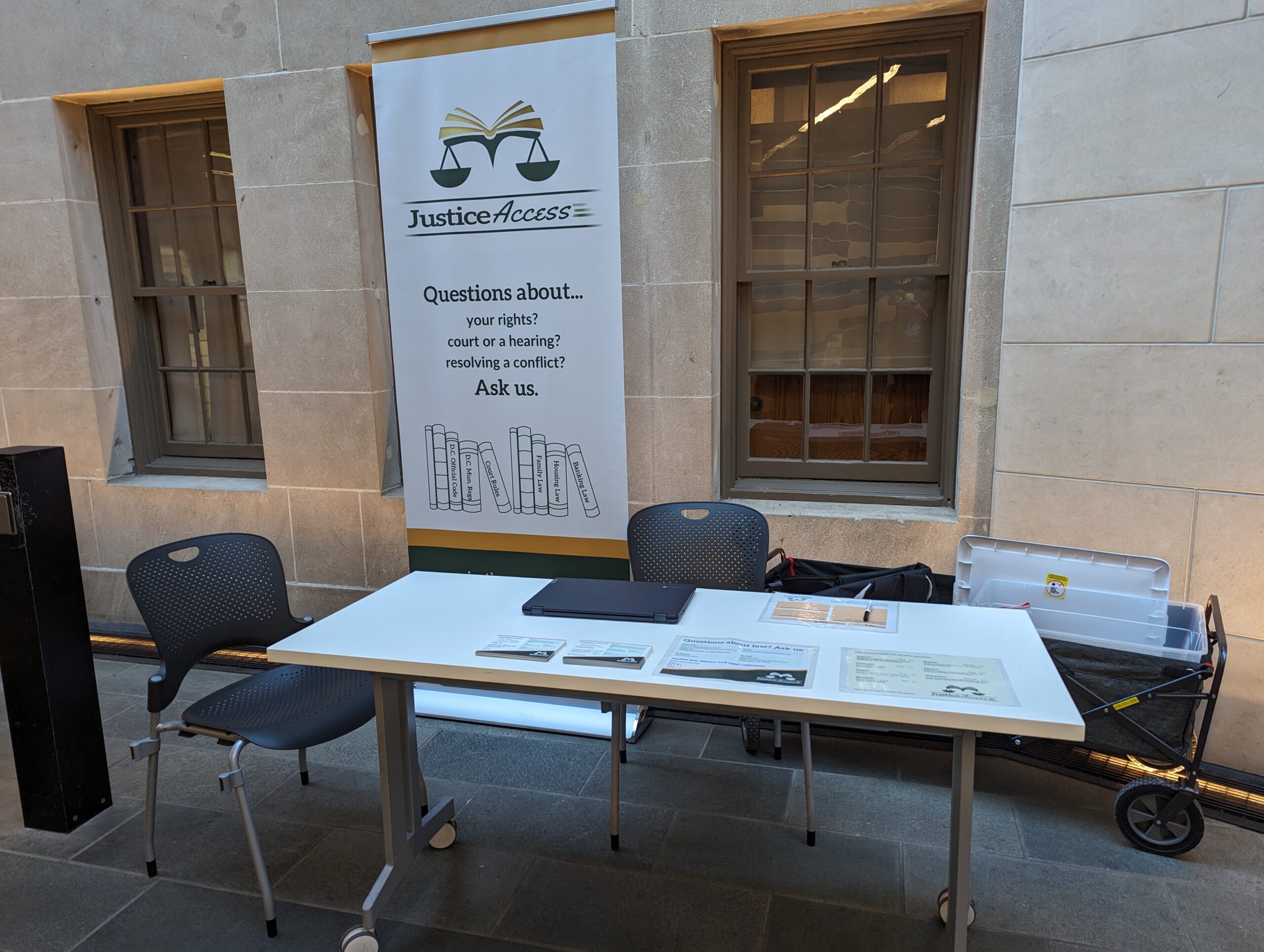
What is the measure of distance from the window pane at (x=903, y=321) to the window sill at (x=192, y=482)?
2993mm

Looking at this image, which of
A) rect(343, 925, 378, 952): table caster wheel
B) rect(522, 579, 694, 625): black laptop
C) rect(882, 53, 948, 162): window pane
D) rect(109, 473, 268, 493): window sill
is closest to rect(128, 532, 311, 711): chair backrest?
rect(343, 925, 378, 952): table caster wheel

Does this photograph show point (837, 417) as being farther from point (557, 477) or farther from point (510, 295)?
point (510, 295)

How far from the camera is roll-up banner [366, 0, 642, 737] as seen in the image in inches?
134

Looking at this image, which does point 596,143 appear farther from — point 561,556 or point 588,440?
point 561,556

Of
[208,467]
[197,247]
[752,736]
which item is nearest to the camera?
[752,736]

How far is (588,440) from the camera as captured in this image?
3.60 meters

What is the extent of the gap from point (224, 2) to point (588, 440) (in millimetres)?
2543

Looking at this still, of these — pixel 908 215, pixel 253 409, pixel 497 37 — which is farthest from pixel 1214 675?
pixel 253 409

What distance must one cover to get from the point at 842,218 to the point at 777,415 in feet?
2.81

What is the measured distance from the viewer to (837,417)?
3703 millimetres

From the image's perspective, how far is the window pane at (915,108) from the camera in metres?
3.32

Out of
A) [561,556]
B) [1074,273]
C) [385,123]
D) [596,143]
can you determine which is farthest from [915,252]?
[385,123]

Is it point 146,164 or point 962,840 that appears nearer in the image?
point 962,840

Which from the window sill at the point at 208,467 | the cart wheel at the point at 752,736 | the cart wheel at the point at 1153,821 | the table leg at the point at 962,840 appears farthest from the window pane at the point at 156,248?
the cart wheel at the point at 1153,821
